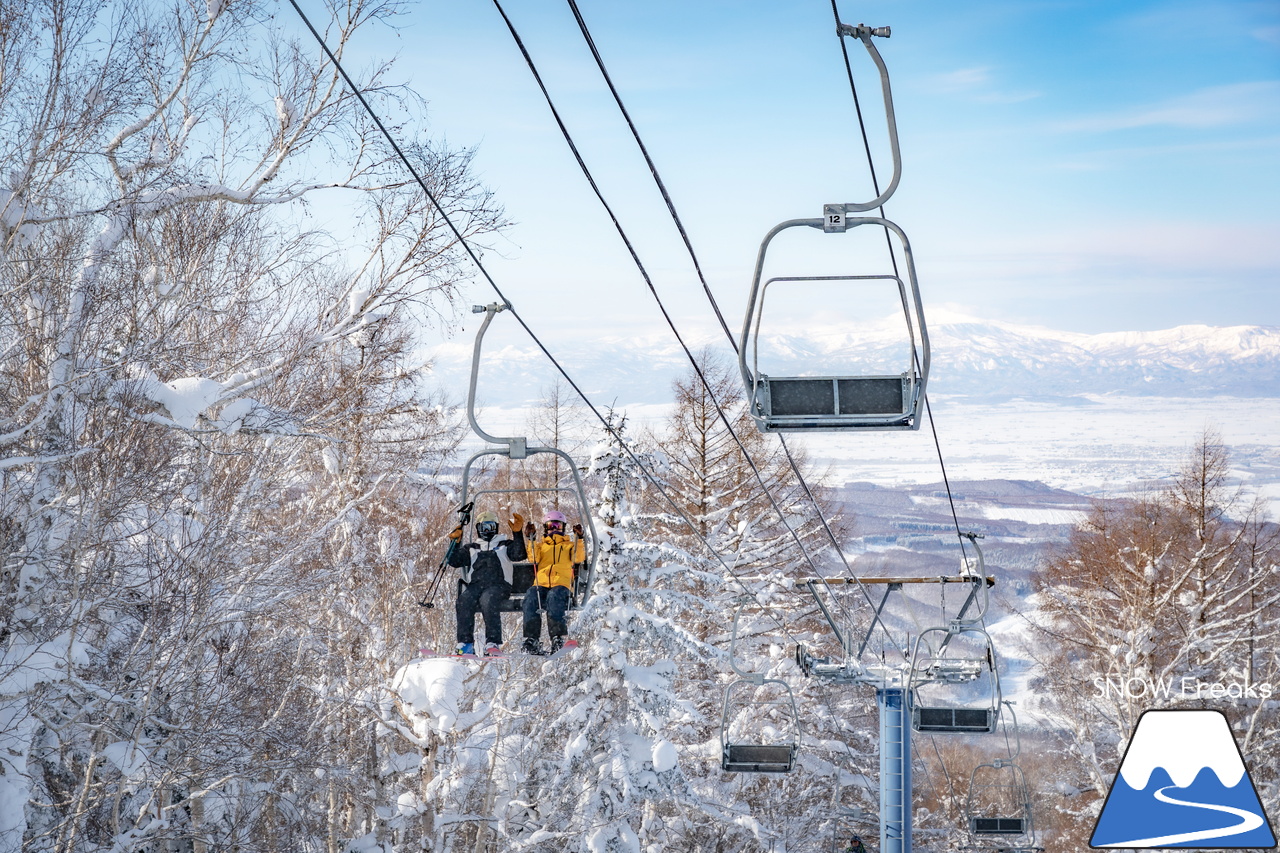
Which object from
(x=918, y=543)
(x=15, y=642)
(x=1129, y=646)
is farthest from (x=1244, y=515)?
(x=918, y=543)

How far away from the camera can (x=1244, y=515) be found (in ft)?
85.2

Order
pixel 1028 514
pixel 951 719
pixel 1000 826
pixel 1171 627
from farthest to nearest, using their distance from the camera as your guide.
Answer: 1. pixel 1028 514
2. pixel 1171 627
3. pixel 1000 826
4. pixel 951 719

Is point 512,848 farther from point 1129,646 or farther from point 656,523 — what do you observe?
point 1129,646

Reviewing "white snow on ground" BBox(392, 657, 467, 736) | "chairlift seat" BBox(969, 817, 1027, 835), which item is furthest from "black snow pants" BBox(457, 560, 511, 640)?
"chairlift seat" BBox(969, 817, 1027, 835)

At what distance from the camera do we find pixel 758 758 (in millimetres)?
12773

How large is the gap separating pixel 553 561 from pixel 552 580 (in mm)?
165

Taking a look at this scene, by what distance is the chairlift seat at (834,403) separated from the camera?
18.8ft

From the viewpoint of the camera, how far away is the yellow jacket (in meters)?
9.29

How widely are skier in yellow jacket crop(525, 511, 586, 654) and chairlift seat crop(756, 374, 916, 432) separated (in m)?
3.82

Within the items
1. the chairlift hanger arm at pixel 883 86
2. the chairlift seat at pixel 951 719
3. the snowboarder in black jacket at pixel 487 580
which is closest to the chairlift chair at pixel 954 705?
the chairlift seat at pixel 951 719

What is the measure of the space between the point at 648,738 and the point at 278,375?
747 cm

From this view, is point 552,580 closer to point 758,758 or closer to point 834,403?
point 834,403

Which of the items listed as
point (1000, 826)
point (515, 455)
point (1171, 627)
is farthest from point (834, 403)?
point (1171, 627)

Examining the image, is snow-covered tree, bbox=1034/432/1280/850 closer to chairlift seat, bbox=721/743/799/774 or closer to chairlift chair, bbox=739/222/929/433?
chairlift seat, bbox=721/743/799/774
